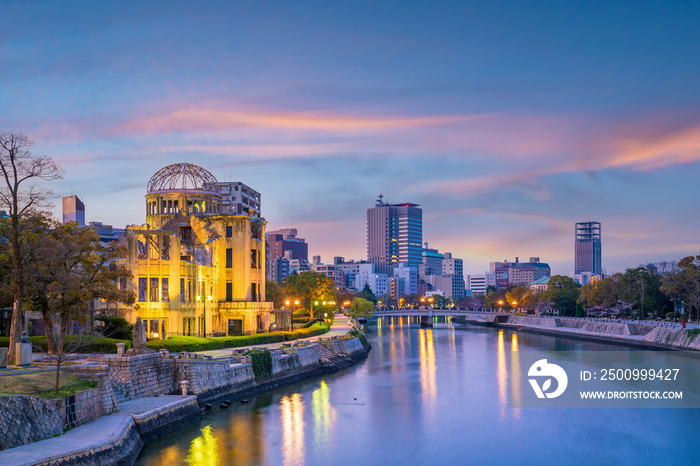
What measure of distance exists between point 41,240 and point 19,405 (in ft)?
62.1

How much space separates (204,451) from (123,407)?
5.47 metres

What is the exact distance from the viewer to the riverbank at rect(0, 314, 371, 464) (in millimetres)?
27422

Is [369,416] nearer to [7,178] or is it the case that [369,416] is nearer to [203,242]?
[7,178]

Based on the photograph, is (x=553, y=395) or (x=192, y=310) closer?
(x=553, y=395)

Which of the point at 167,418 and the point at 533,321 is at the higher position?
the point at 167,418

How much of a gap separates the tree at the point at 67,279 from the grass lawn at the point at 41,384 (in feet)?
24.9

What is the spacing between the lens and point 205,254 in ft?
248

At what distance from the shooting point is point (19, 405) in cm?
2791

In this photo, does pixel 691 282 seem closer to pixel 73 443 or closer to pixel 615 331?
pixel 615 331

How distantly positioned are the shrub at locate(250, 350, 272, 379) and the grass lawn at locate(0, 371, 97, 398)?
2040 centimetres

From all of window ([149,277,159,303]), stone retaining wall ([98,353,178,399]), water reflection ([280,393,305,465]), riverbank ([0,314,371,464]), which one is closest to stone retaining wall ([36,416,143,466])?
riverbank ([0,314,371,464])

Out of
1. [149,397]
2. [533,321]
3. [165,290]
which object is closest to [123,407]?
[149,397]

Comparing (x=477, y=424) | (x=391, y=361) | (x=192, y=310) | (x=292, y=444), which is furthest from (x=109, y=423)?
(x=391, y=361)

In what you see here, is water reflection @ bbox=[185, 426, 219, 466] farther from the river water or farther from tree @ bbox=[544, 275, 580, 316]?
tree @ bbox=[544, 275, 580, 316]
